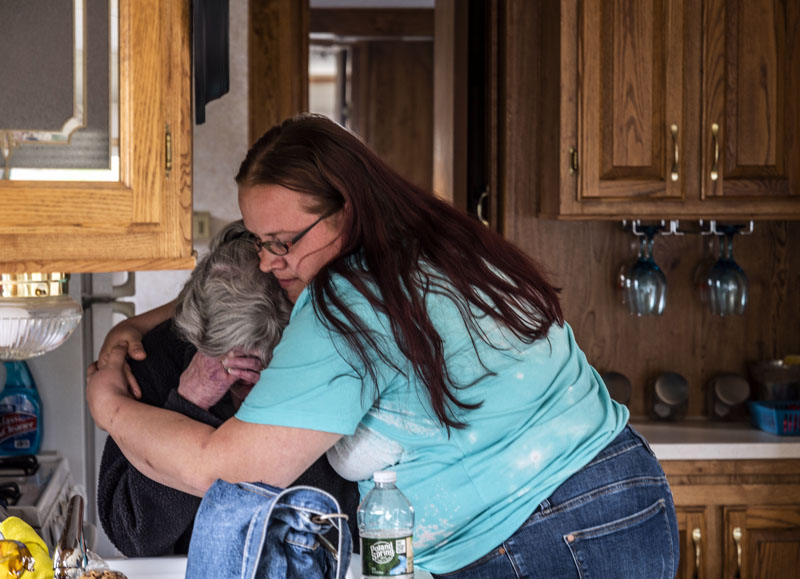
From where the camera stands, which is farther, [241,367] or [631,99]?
[631,99]

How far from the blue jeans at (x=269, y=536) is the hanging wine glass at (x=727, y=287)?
212 cm

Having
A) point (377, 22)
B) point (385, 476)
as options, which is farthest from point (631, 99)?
point (377, 22)

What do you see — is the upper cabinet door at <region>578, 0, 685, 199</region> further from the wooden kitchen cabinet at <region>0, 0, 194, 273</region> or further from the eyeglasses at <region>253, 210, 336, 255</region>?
the wooden kitchen cabinet at <region>0, 0, 194, 273</region>

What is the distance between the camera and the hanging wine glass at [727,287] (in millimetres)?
2922

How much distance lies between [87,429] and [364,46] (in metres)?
4.25

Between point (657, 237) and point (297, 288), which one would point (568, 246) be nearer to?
point (657, 237)

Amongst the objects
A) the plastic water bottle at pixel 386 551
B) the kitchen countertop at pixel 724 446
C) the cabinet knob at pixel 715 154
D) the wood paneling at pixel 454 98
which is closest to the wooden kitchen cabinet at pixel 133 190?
the plastic water bottle at pixel 386 551

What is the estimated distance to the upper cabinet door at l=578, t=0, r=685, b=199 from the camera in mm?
2740

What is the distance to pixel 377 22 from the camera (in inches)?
232

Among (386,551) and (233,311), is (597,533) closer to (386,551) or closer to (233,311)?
(386,551)

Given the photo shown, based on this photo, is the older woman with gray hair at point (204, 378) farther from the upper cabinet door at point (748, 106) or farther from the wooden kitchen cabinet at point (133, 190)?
the upper cabinet door at point (748, 106)

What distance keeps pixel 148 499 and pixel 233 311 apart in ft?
1.08

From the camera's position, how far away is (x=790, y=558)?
9.00ft

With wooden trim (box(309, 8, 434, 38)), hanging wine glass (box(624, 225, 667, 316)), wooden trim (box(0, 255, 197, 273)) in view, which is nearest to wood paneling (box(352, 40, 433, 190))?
wooden trim (box(309, 8, 434, 38))
